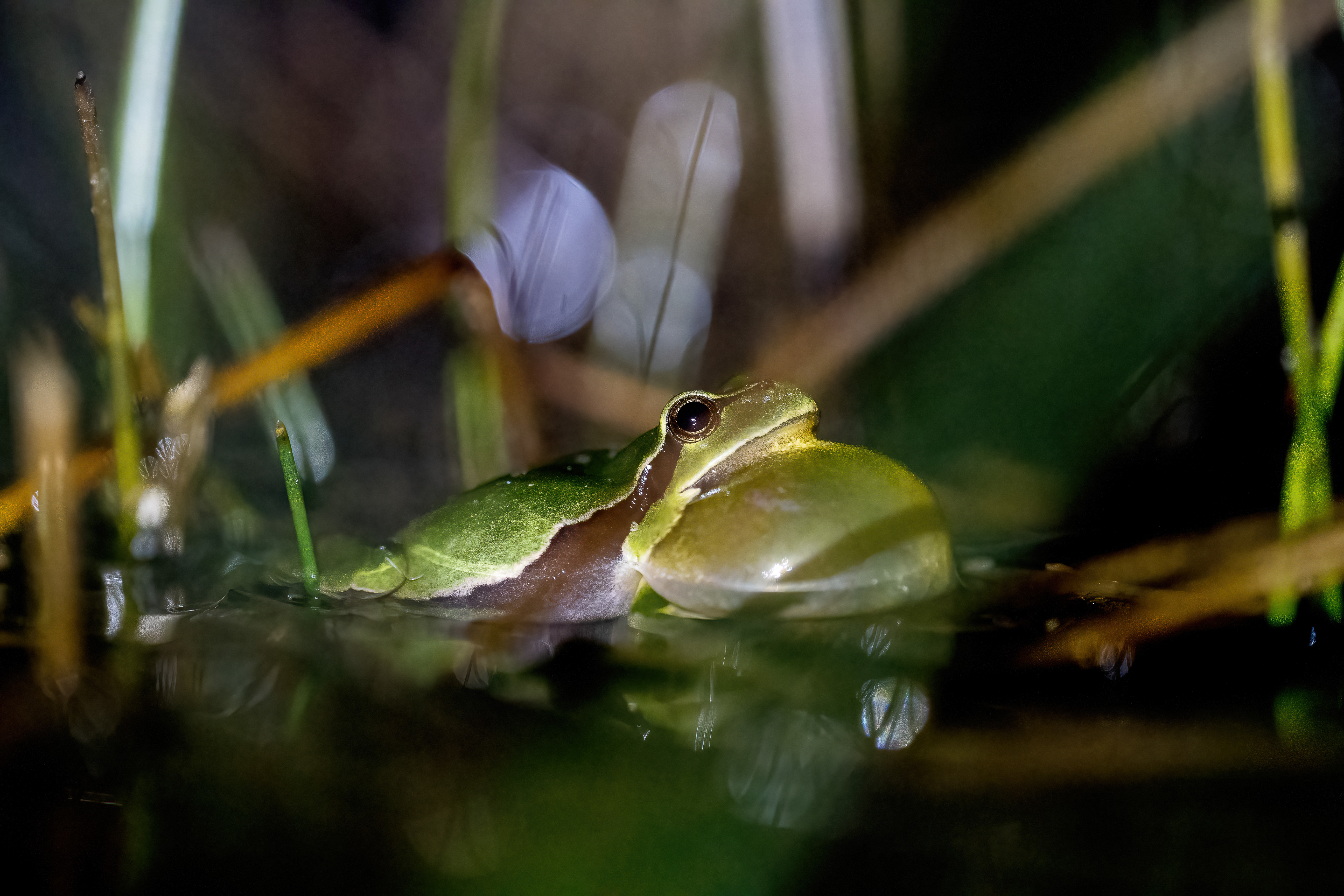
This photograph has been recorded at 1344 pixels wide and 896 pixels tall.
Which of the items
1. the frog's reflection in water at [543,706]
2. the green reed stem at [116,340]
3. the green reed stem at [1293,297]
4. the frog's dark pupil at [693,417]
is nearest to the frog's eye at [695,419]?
the frog's dark pupil at [693,417]

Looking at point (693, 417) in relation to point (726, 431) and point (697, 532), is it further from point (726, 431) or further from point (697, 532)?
point (697, 532)

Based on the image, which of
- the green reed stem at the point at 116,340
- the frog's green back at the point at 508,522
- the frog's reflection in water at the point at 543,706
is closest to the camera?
the frog's reflection in water at the point at 543,706

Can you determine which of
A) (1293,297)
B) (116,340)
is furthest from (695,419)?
(116,340)

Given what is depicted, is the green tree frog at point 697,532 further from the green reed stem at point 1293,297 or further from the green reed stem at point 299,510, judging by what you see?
the green reed stem at point 1293,297

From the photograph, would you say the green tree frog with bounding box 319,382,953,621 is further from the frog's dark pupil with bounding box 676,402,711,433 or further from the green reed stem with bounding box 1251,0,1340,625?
the green reed stem with bounding box 1251,0,1340,625

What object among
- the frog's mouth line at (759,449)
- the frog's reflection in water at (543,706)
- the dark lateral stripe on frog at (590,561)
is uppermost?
the frog's mouth line at (759,449)

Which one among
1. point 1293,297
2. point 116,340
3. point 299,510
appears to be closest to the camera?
point 1293,297
